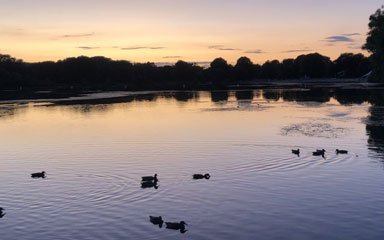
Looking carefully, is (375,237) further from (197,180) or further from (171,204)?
(197,180)

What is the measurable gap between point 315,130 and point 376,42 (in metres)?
41.9

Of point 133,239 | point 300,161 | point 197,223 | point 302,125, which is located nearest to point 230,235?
point 197,223

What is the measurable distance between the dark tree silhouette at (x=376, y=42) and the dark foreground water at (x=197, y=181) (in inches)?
1302

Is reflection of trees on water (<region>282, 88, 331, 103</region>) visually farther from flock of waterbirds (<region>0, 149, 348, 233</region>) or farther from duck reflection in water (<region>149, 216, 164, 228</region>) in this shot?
duck reflection in water (<region>149, 216, 164, 228</region>)

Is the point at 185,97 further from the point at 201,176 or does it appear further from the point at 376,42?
the point at 201,176

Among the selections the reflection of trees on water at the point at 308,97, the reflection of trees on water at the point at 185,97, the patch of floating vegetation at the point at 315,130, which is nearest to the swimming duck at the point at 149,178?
the patch of floating vegetation at the point at 315,130

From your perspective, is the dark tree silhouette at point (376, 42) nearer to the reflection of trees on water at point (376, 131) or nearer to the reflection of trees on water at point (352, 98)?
the reflection of trees on water at point (352, 98)

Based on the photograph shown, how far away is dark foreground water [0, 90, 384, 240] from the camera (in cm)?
1703

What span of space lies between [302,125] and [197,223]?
93.5 ft

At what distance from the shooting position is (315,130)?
40.6 metres

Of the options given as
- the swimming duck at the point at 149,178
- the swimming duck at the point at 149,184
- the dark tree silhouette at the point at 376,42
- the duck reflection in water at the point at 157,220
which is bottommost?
the duck reflection in water at the point at 157,220

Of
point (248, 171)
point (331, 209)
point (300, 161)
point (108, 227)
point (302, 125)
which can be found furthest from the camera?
point (302, 125)

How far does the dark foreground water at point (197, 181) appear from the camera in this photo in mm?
17031

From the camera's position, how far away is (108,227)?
56.0 feet
